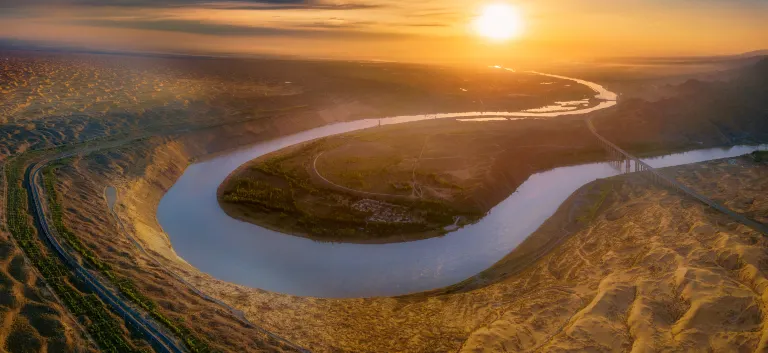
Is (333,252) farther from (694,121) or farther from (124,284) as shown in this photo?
(694,121)

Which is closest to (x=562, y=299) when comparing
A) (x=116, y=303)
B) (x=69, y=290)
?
(x=116, y=303)

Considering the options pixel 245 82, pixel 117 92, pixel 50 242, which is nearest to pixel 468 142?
pixel 50 242

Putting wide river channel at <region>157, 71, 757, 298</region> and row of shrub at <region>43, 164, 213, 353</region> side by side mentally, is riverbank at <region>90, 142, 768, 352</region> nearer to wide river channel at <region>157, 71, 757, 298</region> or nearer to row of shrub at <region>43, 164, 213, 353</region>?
wide river channel at <region>157, 71, 757, 298</region>

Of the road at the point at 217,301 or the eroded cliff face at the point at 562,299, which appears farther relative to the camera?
the eroded cliff face at the point at 562,299

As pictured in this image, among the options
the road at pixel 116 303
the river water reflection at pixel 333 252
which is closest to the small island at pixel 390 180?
the river water reflection at pixel 333 252

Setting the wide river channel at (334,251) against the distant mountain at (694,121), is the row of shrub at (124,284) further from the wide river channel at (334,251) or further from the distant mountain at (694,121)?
the distant mountain at (694,121)

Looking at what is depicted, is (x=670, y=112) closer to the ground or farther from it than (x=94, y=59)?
closer to the ground

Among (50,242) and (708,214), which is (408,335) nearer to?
(50,242)

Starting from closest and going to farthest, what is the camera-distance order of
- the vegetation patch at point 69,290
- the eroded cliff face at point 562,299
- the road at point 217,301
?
the vegetation patch at point 69,290
the road at point 217,301
the eroded cliff face at point 562,299
